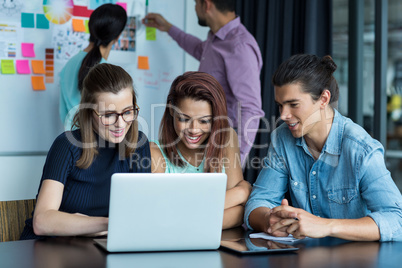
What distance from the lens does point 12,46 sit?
3.08 m

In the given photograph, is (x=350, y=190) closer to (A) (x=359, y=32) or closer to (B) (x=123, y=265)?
(B) (x=123, y=265)

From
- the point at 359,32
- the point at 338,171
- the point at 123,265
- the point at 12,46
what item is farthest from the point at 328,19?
the point at 123,265

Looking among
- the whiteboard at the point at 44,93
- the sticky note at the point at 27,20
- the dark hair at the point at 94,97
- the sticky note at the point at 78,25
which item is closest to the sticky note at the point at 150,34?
the whiteboard at the point at 44,93

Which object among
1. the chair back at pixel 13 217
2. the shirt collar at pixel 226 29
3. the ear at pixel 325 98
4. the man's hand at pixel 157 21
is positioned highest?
the man's hand at pixel 157 21

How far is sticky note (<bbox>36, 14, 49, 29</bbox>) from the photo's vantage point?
3.15 m

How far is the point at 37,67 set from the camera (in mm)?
3166

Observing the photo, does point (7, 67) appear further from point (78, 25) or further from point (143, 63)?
point (143, 63)

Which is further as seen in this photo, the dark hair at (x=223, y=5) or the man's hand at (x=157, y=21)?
the man's hand at (x=157, y=21)

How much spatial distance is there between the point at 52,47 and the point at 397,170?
2.99 m

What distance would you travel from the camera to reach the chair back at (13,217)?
1788 millimetres

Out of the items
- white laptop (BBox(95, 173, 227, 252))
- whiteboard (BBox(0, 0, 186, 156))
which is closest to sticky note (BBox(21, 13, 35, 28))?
whiteboard (BBox(0, 0, 186, 156))

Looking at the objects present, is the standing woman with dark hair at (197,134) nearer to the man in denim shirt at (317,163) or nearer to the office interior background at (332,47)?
the man in denim shirt at (317,163)

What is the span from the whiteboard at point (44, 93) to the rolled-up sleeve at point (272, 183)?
4.76 ft

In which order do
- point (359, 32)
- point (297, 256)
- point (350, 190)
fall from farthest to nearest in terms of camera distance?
point (359, 32)
point (350, 190)
point (297, 256)
